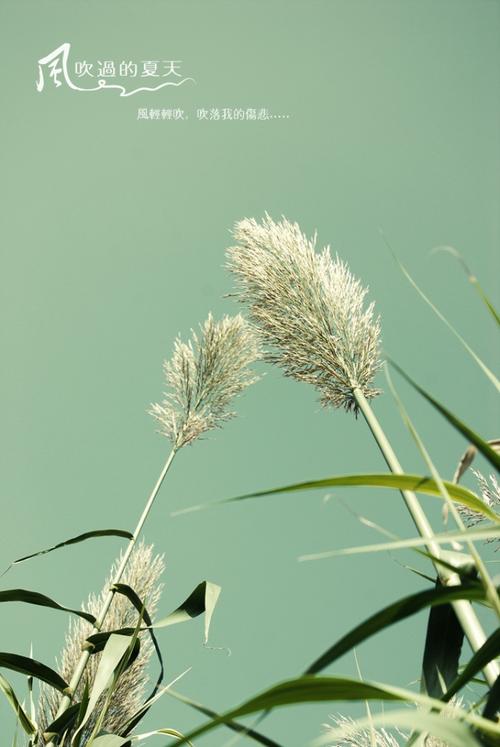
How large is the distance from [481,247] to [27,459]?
3.58 m

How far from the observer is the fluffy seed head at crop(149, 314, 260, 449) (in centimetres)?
166

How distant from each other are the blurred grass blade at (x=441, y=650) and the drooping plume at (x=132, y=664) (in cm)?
87

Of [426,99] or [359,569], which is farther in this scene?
[359,569]

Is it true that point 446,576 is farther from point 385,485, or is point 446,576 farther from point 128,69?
point 128,69

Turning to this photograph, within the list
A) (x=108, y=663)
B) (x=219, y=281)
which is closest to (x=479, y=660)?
(x=108, y=663)

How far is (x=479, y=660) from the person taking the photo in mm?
426

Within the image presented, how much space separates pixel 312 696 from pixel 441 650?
260 millimetres

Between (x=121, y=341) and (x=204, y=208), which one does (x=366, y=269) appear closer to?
(x=204, y=208)

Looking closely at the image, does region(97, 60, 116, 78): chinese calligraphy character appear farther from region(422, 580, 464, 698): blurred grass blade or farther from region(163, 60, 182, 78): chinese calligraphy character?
region(422, 580, 464, 698): blurred grass blade

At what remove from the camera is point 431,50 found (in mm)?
4648

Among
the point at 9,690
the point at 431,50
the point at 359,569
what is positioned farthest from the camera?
the point at 359,569

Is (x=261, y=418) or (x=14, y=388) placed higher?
(x=14, y=388)

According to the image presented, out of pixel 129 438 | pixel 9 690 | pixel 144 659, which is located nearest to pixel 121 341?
pixel 129 438

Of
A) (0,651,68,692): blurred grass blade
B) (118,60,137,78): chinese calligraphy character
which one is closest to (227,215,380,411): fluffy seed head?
(0,651,68,692): blurred grass blade
